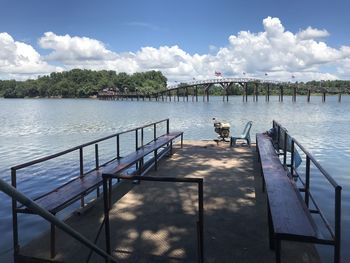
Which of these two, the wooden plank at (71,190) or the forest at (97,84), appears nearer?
the wooden plank at (71,190)

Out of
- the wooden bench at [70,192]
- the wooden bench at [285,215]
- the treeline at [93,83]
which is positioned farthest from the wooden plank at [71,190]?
the treeline at [93,83]

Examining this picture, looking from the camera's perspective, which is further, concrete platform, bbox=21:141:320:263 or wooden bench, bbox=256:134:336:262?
concrete platform, bbox=21:141:320:263

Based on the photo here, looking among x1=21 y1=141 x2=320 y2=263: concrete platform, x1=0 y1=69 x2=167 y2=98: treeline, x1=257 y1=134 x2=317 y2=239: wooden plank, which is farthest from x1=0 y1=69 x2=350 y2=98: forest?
x1=257 y1=134 x2=317 y2=239: wooden plank

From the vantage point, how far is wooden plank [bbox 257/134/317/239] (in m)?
3.81

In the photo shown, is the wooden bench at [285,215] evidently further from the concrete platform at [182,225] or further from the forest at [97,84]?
the forest at [97,84]

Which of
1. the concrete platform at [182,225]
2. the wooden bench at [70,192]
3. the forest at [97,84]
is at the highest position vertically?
the forest at [97,84]

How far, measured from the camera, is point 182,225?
5.71m

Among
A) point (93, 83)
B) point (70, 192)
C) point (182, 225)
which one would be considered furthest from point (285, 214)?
point (93, 83)

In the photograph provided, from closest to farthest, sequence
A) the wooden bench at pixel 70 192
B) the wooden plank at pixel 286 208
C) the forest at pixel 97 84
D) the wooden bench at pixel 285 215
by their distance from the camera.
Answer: the wooden bench at pixel 285 215, the wooden plank at pixel 286 208, the wooden bench at pixel 70 192, the forest at pixel 97 84

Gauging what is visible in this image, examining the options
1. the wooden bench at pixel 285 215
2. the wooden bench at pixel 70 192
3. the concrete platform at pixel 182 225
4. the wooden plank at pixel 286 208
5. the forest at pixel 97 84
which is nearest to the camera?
the wooden bench at pixel 285 215

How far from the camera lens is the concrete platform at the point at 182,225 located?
474 centimetres

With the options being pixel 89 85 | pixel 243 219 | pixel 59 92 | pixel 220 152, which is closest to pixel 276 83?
pixel 220 152

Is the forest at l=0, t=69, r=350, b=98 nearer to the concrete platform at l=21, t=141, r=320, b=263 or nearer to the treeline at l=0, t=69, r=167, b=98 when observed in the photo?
the treeline at l=0, t=69, r=167, b=98

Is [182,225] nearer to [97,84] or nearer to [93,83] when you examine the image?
[97,84]
